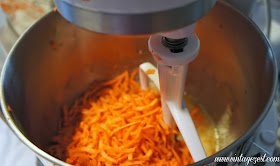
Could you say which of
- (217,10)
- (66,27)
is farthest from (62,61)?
(217,10)

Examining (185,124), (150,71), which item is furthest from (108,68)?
(185,124)

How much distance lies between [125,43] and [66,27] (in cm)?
19

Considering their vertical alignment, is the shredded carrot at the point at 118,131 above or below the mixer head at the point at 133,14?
below

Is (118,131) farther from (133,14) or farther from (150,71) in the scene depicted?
(133,14)

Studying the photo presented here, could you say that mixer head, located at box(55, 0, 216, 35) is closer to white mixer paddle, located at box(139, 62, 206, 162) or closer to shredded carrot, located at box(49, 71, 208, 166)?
white mixer paddle, located at box(139, 62, 206, 162)

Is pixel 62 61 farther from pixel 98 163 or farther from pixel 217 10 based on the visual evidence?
pixel 217 10

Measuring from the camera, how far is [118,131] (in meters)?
0.65

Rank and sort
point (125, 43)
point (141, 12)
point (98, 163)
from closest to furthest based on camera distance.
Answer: point (141, 12), point (98, 163), point (125, 43)

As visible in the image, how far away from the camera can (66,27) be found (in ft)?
2.36

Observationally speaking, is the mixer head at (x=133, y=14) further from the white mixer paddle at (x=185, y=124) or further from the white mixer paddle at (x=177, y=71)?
the white mixer paddle at (x=185, y=124)

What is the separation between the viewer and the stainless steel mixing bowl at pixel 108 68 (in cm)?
55

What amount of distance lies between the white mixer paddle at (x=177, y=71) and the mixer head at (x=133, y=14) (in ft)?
0.24

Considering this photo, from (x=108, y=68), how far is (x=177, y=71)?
1.39ft

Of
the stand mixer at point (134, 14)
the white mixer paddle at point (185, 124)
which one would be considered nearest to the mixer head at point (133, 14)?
the stand mixer at point (134, 14)
